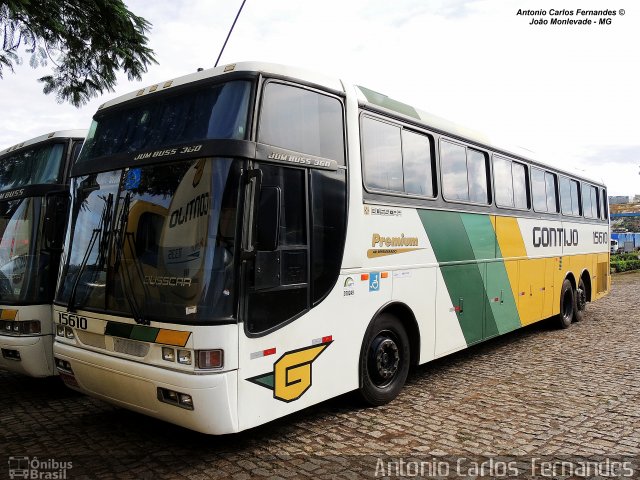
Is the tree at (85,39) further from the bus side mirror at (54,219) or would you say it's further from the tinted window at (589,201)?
the tinted window at (589,201)

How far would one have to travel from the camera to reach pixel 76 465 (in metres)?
4.36

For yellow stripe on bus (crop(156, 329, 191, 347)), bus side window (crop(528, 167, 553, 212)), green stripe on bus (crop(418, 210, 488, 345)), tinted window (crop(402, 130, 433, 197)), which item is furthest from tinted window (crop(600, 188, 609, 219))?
yellow stripe on bus (crop(156, 329, 191, 347))

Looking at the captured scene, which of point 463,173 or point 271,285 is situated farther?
point 463,173

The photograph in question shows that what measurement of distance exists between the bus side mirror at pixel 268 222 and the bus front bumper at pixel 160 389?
39.9 inches

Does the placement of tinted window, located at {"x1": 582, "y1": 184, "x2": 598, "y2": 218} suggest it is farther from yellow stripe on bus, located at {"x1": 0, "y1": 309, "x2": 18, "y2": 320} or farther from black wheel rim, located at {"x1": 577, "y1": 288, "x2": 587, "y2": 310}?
yellow stripe on bus, located at {"x1": 0, "y1": 309, "x2": 18, "y2": 320}

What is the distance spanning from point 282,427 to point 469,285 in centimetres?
349

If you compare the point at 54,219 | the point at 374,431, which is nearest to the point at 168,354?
the point at 374,431

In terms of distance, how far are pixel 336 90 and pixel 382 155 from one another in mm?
995

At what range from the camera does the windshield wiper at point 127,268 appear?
4277mm

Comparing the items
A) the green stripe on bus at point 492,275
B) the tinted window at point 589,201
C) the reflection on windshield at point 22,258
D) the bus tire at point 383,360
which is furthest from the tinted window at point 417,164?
the tinted window at point 589,201

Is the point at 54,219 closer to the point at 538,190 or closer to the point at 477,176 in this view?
the point at 477,176

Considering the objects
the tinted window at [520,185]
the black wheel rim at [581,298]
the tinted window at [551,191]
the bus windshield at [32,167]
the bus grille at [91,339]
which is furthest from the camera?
the black wheel rim at [581,298]

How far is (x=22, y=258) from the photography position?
246 inches

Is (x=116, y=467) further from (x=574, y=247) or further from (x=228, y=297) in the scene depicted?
(x=574, y=247)
